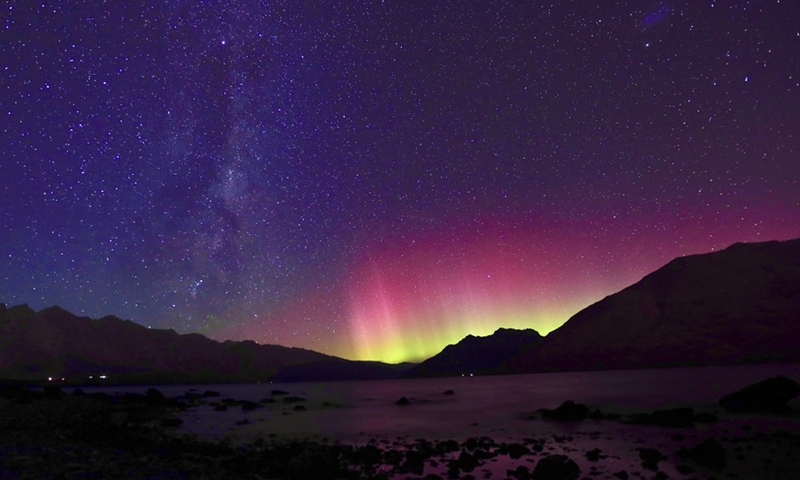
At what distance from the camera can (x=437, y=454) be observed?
67.9 feet

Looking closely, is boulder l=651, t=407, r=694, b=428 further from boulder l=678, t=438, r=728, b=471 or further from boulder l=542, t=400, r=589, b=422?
boulder l=678, t=438, r=728, b=471

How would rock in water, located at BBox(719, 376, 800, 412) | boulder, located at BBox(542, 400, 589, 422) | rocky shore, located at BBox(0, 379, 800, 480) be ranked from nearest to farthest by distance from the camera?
rocky shore, located at BBox(0, 379, 800, 480) < rock in water, located at BBox(719, 376, 800, 412) < boulder, located at BBox(542, 400, 589, 422)

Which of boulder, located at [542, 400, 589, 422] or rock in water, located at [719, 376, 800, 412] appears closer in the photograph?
rock in water, located at [719, 376, 800, 412]

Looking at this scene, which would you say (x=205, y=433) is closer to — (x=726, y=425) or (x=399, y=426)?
(x=399, y=426)

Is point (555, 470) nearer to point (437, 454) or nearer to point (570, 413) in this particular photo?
point (437, 454)

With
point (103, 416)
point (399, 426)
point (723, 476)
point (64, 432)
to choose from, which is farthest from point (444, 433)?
point (103, 416)

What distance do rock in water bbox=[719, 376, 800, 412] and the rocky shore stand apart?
4.30 m

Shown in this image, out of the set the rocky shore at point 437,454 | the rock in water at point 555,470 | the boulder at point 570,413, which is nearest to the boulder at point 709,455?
the rocky shore at point 437,454

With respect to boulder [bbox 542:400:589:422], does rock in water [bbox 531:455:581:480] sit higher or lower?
higher

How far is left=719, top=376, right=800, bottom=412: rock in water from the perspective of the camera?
112 ft

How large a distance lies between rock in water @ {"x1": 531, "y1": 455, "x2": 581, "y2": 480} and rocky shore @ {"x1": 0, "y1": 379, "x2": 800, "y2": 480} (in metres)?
0.03

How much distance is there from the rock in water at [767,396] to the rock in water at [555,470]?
27974 millimetres

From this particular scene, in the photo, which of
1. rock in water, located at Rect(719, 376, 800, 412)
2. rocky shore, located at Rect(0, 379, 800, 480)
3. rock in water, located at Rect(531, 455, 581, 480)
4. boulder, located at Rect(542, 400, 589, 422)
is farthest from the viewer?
boulder, located at Rect(542, 400, 589, 422)

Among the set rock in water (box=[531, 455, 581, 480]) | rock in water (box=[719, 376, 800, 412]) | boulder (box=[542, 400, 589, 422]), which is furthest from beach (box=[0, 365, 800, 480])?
rock in water (box=[719, 376, 800, 412])
